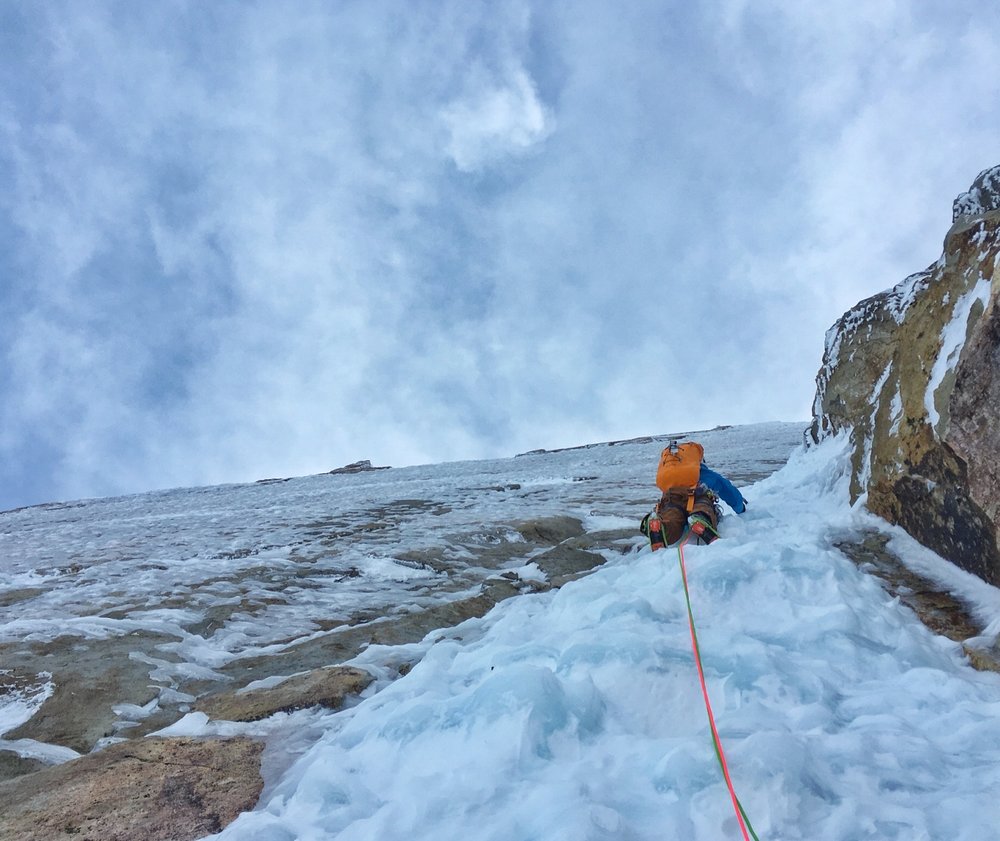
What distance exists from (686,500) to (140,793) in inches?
289

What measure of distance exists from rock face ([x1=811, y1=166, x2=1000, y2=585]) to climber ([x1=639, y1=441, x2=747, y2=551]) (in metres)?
1.99

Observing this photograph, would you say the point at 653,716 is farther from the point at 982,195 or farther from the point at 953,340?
the point at 982,195

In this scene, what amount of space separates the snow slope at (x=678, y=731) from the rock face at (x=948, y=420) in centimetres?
A: 65

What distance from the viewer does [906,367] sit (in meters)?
7.39

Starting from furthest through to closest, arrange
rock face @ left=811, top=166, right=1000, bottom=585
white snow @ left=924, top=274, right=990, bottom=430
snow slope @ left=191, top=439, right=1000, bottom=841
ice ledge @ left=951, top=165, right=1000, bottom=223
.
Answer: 1. ice ledge @ left=951, top=165, right=1000, bottom=223
2. white snow @ left=924, top=274, right=990, bottom=430
3. rock face @ left=811, top=166, right=1000, bottom=585
4. snow slope @ left=191, top=439, right=1000, bottom=841

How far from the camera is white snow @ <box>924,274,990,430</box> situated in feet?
18.5

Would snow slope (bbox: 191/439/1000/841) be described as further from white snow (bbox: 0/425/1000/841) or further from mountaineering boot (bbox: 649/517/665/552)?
mountaineering boot (bbox: 649/517/665/552)

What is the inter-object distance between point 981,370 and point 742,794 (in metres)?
4.26

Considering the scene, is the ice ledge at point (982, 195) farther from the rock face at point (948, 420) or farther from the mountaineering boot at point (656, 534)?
the mountaineering boot at point (656, 534)

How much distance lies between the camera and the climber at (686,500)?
828 centimetres

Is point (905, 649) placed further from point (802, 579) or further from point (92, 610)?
point (92, 610)

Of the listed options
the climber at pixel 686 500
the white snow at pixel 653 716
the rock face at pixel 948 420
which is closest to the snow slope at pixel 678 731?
the white snow at pixel 653 716

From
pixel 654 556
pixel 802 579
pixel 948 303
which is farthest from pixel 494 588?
pixel 948 303

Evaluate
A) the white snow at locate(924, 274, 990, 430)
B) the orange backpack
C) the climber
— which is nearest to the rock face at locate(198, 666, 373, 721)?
the climber
